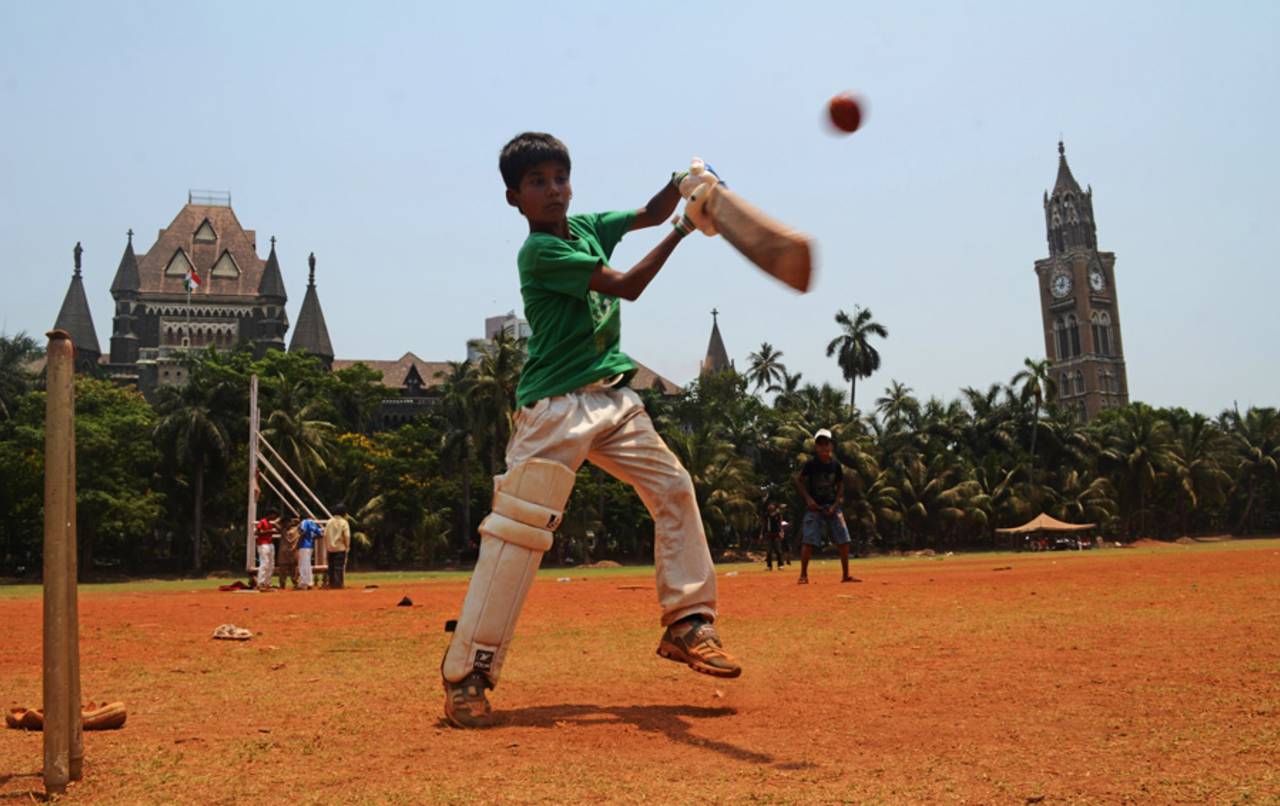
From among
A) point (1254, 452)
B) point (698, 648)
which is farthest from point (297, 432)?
point (1254, 452)

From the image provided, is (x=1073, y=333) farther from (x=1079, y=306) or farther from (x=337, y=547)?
(x=337, y=547)

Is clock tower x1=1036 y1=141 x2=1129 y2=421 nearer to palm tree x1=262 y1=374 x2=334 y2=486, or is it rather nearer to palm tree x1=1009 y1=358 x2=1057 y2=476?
palm tree x1=1009 y1=358 x2=1057 y2=476

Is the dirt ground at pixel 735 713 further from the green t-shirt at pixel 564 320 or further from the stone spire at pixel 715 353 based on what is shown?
the stone spire at pixel 715 353

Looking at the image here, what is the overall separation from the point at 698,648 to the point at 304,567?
1573 centimetres

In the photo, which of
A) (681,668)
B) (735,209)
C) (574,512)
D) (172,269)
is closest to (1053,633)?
(681,668)

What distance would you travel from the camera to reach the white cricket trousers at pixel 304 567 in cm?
1858

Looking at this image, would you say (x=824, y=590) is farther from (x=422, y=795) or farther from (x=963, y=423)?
(x=963, y=423)

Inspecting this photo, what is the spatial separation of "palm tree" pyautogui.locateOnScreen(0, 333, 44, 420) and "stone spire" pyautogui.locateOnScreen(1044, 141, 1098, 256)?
119 metres

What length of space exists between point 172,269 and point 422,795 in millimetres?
101270

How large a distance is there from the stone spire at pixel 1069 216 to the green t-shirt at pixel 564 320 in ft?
466

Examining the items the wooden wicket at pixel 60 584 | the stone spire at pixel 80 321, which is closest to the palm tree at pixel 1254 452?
the wooden wicket at pixel 60 584

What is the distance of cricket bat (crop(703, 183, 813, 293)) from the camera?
3365 millimetres

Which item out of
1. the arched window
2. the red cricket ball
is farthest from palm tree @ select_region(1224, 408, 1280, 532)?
the red cricket ball

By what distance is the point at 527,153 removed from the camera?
4.50 meters
